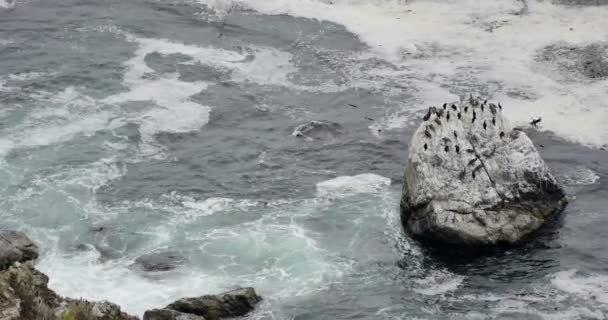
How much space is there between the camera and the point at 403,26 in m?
50.8

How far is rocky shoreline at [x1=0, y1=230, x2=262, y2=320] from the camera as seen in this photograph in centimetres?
2028

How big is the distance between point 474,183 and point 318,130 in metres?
10.2

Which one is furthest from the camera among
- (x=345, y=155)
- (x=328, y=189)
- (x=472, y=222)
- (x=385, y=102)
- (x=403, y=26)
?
(x=403, y=26)

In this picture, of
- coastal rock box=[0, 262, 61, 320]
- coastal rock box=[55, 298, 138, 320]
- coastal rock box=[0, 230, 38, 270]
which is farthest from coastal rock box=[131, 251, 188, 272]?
coastal rock box=[0, 262, 61, 320]

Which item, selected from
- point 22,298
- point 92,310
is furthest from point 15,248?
point 22,298

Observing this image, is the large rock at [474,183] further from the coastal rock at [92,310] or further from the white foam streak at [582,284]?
the coastal rock at [92,310]

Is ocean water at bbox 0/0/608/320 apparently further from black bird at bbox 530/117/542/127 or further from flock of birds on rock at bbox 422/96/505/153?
flock of birds on rock at bbox 422/96/505/153

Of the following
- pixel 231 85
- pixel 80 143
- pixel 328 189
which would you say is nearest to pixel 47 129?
pixel 80 143

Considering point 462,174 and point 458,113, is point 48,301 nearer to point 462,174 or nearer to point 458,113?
point 462,174

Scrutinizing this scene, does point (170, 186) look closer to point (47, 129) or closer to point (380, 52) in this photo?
point (47, 129)

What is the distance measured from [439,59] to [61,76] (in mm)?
20240

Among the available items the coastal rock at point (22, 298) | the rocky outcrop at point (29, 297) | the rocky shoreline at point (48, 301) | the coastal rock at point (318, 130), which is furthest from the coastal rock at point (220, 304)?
the coastal rock at point (318, 130)

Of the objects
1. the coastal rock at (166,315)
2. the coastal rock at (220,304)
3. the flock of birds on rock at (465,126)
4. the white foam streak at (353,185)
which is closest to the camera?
the coastal rock at (166,315)

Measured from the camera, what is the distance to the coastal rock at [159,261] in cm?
3111
